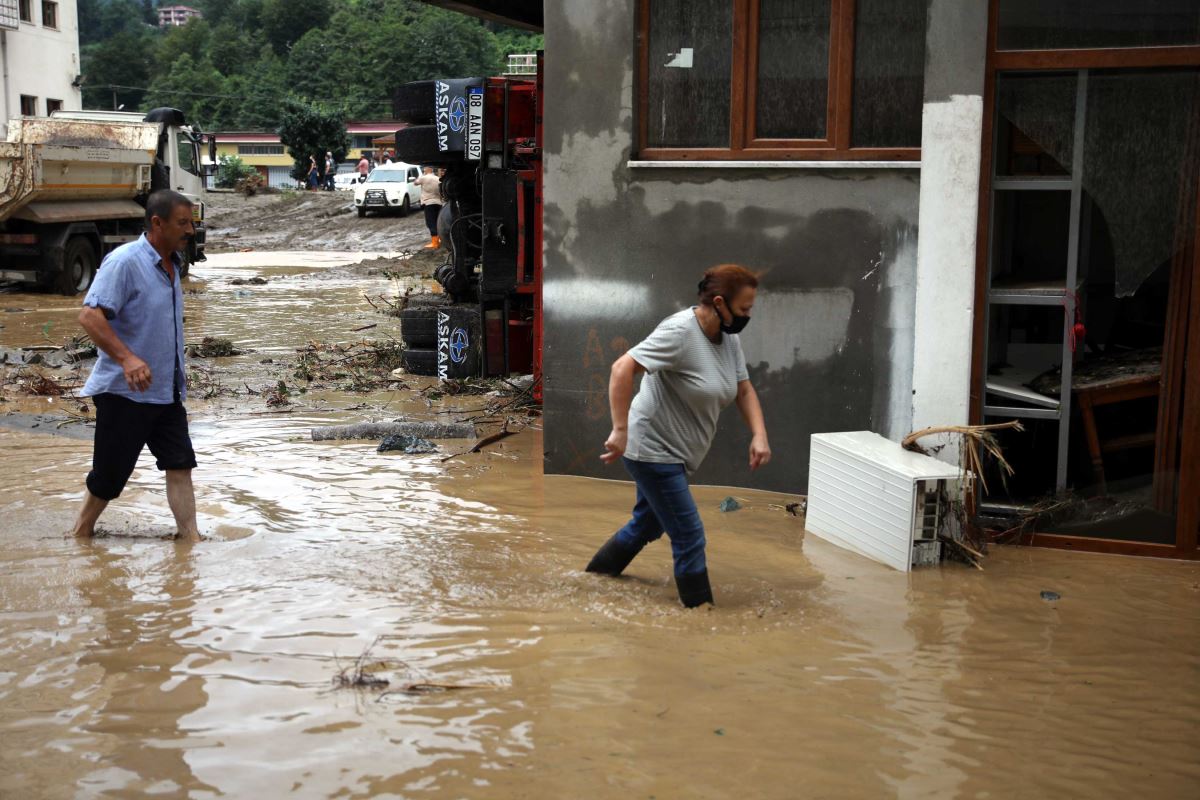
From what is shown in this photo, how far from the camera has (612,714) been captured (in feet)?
14.2

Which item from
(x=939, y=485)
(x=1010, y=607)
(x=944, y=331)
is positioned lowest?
(x=1010, y=607)

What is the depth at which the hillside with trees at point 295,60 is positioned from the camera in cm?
9012

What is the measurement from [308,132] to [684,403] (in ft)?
186

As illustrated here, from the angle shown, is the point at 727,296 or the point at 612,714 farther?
the point at 727,296

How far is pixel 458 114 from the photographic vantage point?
1102 cm

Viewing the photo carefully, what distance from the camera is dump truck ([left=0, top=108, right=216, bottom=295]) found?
19375mm

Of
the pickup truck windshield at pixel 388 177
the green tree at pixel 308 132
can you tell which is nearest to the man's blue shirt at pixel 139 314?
the pickup truck windshield at pixel 388 177

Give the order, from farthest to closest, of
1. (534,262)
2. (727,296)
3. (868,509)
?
(534,262)
(868,509)
(727,296)

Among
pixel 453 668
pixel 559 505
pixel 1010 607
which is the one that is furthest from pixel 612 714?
pixel 559 505

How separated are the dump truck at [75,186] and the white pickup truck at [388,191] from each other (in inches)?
611

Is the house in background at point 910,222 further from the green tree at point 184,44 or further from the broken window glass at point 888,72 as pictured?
the green tree at point 184,44

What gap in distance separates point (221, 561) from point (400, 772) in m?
2.59

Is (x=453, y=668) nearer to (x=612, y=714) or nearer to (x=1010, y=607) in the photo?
(x=612, y=714)

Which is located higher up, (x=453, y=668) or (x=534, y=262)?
(x=534, y=262)
